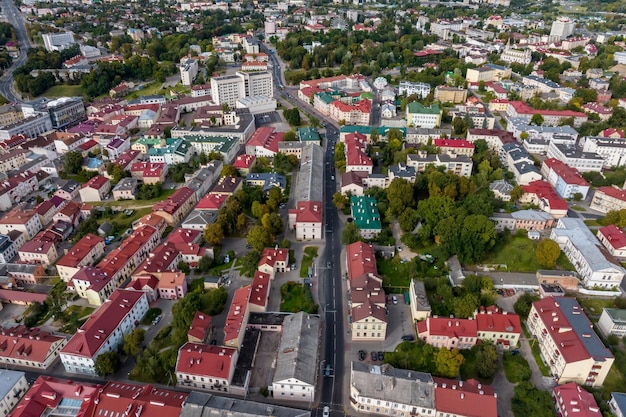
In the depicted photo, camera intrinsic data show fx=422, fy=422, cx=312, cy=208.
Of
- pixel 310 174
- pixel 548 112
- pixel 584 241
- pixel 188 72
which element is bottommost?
pixel 584 241

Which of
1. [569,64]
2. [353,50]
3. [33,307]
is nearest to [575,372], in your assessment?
[33,307]

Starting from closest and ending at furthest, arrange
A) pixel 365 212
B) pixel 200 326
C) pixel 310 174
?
pixel 200 326, pixel 365 212, pixel 310 174

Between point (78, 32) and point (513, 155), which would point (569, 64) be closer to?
point (513, 155)

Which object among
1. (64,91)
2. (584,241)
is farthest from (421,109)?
(64,91)

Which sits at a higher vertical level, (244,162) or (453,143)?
(453,143)

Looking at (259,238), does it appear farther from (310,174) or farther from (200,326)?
(310,174)

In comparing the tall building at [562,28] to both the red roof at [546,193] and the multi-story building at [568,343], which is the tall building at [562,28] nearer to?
the red roof at [546,193]

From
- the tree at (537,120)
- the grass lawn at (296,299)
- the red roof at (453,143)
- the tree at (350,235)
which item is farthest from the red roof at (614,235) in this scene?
the tree at (537,120)
